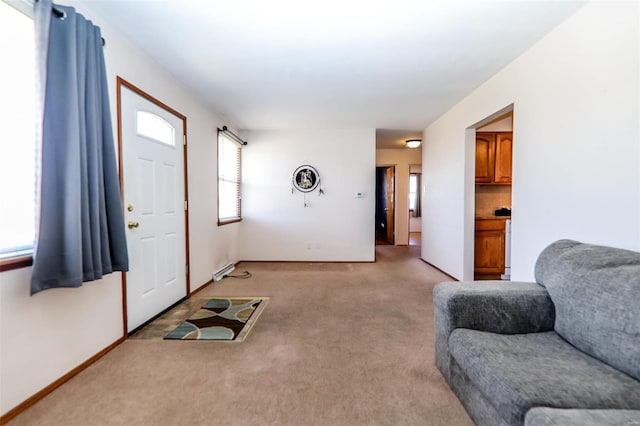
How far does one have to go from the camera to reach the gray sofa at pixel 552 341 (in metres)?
1.00

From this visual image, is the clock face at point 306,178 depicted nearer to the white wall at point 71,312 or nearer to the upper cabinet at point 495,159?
the white wall at point 71,312

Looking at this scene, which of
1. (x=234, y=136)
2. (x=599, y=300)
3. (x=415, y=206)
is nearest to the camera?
(x=599, y=300)

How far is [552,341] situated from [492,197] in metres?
3.35

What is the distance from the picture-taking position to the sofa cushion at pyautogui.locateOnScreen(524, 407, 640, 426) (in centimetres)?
85

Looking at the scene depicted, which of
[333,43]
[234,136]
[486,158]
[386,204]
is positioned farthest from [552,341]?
[386,204]

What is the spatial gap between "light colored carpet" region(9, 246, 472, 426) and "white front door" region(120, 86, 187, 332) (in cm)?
49

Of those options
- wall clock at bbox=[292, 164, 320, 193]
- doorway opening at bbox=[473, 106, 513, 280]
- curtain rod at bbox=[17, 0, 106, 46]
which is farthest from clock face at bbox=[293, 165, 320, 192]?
curtain rod at bbox=[17, 0, 106, 46]

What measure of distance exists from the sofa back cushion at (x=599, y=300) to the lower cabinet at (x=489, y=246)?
7.84 feet

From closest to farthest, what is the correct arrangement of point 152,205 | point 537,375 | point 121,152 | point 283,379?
point 537,375 → point 283,379 → point 121,152 → point 152,205

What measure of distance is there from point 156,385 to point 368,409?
4.09ft

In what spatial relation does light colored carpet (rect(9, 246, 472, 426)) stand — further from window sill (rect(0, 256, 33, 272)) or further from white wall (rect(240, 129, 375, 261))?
white wall (rect(240, 129, 375, 261))

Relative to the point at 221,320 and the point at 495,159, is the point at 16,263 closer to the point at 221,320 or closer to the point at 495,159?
the point at 221,320

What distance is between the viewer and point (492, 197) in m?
4.32

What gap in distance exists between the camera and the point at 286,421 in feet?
4.71
